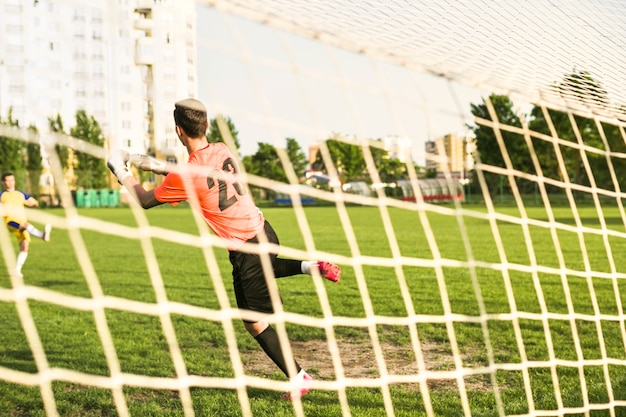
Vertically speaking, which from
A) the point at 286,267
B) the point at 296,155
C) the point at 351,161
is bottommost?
the point at 286,267

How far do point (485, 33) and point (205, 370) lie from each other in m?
2.71

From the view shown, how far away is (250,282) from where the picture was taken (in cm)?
358

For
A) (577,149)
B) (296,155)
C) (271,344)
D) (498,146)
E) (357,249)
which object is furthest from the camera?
(296,155)

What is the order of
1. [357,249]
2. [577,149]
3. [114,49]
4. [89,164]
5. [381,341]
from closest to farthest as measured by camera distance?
[114,49]
[357,249]
[381,341]
[577,149]
[89,164]

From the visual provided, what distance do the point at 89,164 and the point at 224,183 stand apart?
122 ft

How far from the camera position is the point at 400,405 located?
3.55 meters

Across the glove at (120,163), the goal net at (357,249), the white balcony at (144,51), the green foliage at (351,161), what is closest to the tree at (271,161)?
the green foliage at (351,161)

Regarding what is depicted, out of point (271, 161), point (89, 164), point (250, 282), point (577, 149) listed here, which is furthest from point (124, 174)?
point (271, 161)

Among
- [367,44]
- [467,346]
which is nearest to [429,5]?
[367,44]

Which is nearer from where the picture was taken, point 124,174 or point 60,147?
point 124,174

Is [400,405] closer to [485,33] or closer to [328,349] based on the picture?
[328,349]

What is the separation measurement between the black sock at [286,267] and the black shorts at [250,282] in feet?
0.98

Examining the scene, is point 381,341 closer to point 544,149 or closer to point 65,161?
point 65,161

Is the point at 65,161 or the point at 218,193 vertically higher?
the point at 65,161
